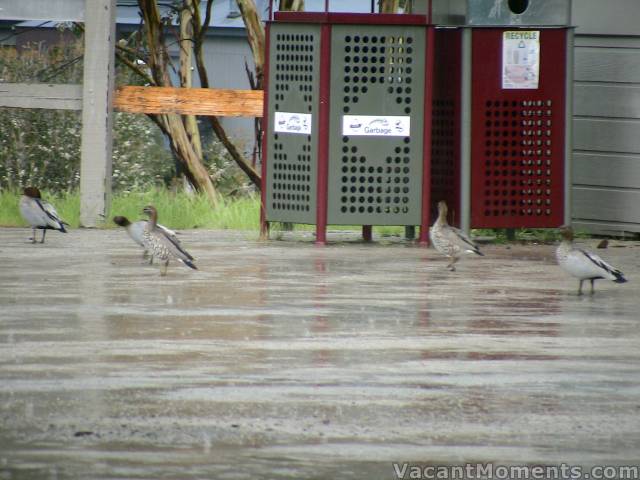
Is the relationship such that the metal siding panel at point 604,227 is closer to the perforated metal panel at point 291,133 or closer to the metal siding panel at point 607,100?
the metal siding panel at point 607,100

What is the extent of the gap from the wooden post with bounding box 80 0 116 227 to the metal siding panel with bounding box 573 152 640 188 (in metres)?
5.27

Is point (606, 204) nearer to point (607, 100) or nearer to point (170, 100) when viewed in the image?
point (607, 100)

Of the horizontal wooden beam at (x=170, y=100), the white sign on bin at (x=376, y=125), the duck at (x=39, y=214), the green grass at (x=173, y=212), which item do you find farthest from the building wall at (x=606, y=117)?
the duck at (x=39, y=214)

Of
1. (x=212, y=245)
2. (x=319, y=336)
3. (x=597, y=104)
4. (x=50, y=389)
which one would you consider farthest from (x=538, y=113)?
(x=50, y=389)

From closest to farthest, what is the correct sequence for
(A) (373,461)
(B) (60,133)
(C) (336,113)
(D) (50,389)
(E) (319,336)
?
(A) (373,461), (D) (50,389), (E) (319,336), (C) (336,113), (B) (60,133)

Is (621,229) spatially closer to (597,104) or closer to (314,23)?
(597,104)

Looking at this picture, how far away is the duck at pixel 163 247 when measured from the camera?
12.3 meters

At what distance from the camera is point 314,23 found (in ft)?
49.8

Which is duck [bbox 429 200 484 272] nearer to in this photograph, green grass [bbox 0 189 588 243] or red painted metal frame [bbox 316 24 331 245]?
red painted metal frame [bbox 316 24 331 245]

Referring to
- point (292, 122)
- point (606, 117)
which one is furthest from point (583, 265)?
point (606, 117)

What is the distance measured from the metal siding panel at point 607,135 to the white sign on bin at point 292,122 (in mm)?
3454

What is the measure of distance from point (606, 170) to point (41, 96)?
20.7ft

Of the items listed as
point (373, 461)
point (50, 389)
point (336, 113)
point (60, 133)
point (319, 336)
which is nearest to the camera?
point (373, 461)

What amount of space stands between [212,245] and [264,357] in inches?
277
